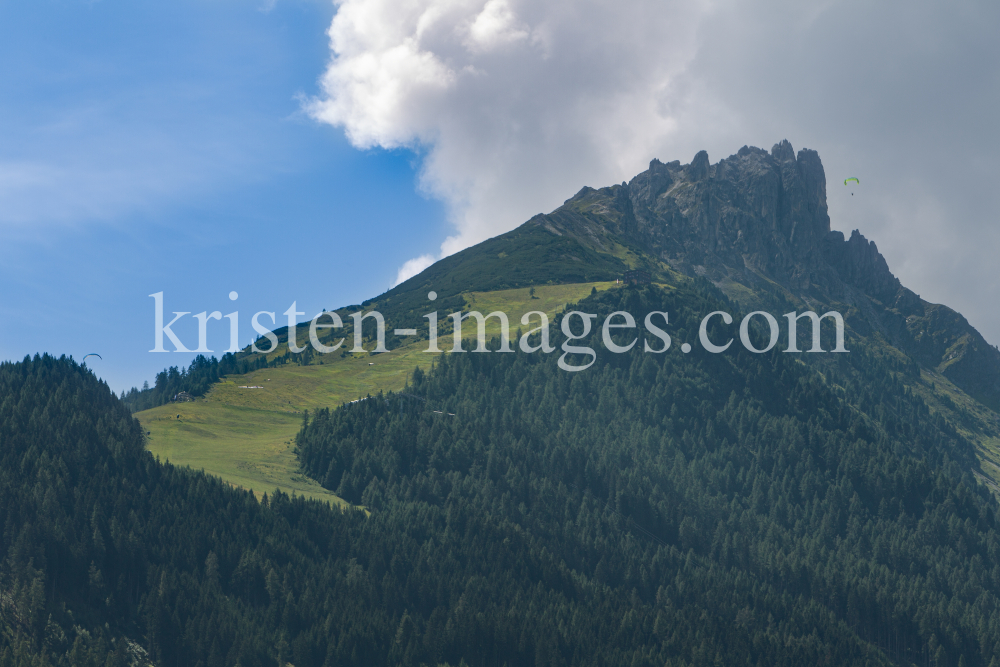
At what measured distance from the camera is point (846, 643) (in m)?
176

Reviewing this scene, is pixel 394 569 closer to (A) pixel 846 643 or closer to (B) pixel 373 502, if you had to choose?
(B) pixel 373 502

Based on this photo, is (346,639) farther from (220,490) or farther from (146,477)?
(146,477)

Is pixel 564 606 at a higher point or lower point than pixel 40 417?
lower

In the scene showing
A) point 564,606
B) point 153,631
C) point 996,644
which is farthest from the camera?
point 996,644

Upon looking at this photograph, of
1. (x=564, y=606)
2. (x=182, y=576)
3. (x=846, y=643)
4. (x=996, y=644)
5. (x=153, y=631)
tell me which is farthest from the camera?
(x=996, y=644)

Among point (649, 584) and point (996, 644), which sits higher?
point (649, 584)

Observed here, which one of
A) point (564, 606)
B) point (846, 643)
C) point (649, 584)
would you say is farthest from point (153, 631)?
point (846, 643)

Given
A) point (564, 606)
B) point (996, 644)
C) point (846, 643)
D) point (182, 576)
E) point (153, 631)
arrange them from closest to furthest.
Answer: point (153, 631) → point (182, 576) → point (564, 606) → point (846, 643) → point (996, 644)

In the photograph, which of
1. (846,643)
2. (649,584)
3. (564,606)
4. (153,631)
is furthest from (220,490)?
(846,643)

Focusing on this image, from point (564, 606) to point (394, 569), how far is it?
98.8 ft

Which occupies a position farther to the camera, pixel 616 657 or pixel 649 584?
pixel 649 584

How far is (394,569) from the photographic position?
541 ft

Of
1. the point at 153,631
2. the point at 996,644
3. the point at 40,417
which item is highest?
the point at 40,417

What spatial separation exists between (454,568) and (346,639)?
108ft
